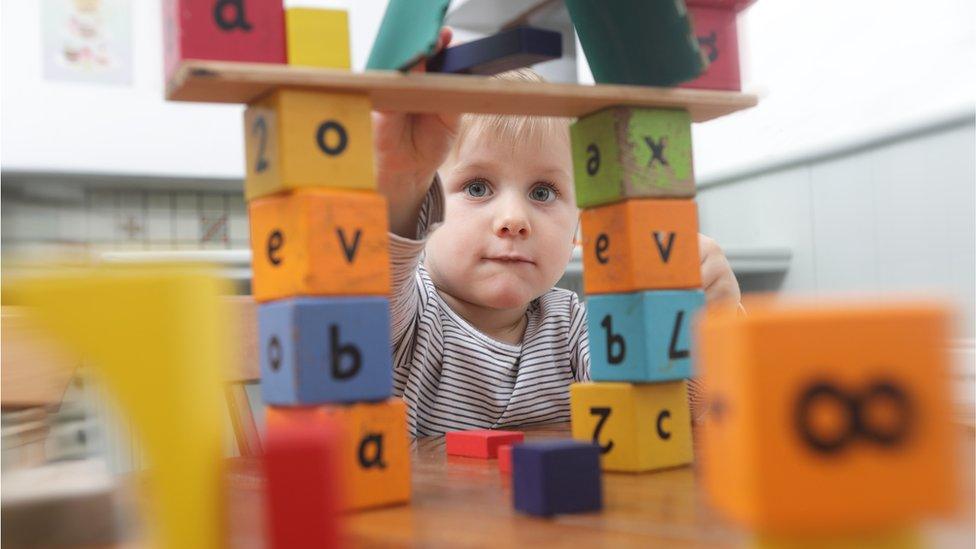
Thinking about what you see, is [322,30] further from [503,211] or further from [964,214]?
[964,214]

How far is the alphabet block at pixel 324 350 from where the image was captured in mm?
510

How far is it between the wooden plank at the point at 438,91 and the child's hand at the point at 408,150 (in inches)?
7.2

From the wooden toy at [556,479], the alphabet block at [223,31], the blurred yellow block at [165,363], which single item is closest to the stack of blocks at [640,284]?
the wooden toy at [556,479]

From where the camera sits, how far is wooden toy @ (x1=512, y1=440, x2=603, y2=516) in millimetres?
470

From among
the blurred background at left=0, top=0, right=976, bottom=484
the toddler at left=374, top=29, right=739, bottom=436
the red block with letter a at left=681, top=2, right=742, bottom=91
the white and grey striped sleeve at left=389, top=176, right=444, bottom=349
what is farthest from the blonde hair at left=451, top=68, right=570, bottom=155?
the blurred background at left=0, top=0, right=976, bottom=484

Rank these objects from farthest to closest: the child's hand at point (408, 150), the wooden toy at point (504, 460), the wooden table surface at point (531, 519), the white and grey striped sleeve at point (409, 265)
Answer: the white and grey striped sleeve at point (409, 265)
the child's hand at point (408, 150)
the wooden toy at point (504, 460)
the wooden table surface at point (531, 519)

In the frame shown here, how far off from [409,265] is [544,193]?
0.72 feet

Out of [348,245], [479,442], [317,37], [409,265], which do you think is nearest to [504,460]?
[479,442]

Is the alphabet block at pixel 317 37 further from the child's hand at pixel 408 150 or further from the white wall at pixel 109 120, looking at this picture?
the white wall at pixel 109 120

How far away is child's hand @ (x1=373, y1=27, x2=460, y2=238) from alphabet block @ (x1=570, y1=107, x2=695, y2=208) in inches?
7.0

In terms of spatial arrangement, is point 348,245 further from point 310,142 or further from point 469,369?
point 469,369

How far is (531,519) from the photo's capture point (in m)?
0.47

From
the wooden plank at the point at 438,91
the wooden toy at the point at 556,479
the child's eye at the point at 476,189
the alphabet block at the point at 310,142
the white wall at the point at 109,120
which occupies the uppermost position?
the white wall at the point at 109,120

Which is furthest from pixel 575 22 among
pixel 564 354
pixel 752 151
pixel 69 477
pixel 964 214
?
pixel 752 151
